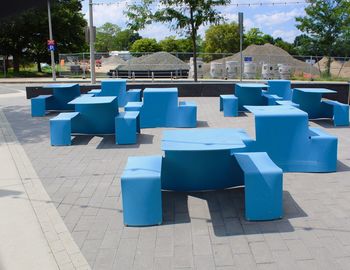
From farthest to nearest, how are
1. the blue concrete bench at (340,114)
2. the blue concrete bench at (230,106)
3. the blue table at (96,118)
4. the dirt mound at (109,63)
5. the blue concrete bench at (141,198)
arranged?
the dirt mound at (109,63), the blue concrete bench at (230,106), the blue concrete bench at (340,114), the blue table at (96,118), the blue concrete bench at (141,198)

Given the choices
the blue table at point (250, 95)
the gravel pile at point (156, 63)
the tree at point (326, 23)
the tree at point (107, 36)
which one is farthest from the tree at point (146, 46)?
the blue table at point (250, 95)

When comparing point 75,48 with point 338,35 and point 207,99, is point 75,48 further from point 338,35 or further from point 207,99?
point 207,99

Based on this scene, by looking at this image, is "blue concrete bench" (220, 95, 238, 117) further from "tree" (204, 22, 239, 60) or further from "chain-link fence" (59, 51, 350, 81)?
"tree" (204, 22, 239, 60)

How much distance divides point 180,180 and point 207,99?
9.99m

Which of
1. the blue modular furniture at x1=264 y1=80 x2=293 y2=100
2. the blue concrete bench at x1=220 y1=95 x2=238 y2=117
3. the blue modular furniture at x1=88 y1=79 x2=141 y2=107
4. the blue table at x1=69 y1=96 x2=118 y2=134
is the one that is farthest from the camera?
the blue modular furniture at x1=88 y1=79 x2=141 y2=107

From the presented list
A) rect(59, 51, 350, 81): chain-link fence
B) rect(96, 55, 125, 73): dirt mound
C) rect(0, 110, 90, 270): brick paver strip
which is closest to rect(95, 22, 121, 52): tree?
rect(96, 55, 125, 73): dirt mound

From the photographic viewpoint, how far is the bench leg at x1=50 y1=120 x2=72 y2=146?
809 cm

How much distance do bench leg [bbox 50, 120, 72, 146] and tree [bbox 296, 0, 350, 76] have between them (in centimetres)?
2299

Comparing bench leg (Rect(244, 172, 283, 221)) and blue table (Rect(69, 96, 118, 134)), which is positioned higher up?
blue table (Rect(69, 96, 118, 134))

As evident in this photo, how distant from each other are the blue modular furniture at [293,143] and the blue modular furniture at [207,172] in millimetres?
499

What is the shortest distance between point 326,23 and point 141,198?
2787cm

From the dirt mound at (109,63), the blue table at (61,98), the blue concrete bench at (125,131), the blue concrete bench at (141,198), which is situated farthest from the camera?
the dirt mound at (109,63)

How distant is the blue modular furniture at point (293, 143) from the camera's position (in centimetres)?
600

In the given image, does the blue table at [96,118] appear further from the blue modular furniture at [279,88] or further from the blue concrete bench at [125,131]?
the blue modular furniture at [279,88]
